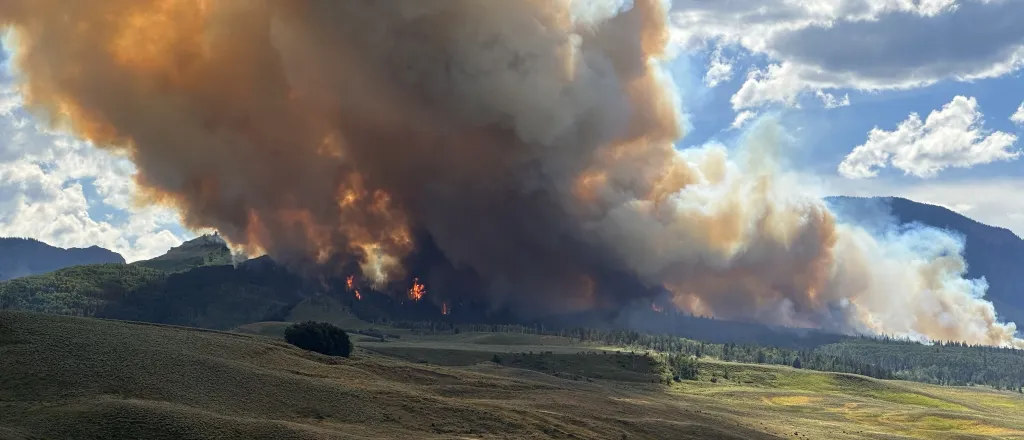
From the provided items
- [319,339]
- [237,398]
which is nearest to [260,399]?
[237,398]

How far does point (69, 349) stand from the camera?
104188mm

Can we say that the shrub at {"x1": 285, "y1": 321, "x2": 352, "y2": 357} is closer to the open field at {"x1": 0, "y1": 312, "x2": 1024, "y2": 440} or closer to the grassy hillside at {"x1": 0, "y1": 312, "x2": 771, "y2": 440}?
the open field at {"x1": 0, "y1": 312, "x2": 1024, "y2": 440}

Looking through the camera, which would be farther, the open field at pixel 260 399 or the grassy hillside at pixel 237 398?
the open field at pixel 260 399

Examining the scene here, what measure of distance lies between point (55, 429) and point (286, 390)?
27693 millimetres

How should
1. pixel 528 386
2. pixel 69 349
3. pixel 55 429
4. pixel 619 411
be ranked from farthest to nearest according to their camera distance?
pixel 528 386, pixel 619 411, pixel 69 349, pixel 55 429

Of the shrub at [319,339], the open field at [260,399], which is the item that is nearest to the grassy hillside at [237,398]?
the open field at [260,399]

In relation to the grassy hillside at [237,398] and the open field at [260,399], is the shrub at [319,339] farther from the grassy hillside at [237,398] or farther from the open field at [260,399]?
the grassy hillside at [237,398]

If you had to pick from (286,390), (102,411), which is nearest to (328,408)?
(286,390)

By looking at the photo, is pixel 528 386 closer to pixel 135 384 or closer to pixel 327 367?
pixel 327 367

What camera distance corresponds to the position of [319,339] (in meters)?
166

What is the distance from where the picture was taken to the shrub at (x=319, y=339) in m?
164

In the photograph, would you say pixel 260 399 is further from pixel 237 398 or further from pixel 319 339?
pixel 319 339

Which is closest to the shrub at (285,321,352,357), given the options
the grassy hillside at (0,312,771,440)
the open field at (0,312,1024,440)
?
the open field at (0,312,1024,440)

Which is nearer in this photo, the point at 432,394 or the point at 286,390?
the point at 286,390
